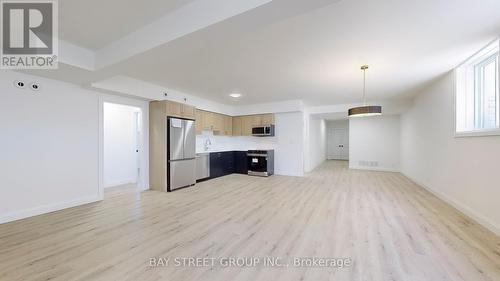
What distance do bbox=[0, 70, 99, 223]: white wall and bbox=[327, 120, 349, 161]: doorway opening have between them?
11831 millimetres

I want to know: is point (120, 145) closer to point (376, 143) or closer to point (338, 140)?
point (376, 143)

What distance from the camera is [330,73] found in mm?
4055

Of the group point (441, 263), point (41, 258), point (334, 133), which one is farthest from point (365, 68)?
point (334, 133)

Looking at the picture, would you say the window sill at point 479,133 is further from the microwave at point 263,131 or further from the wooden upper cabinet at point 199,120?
the wooden upper cabinet at point 199,120

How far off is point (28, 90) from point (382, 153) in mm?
10347

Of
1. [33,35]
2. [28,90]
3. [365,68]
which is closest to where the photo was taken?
[33,35]

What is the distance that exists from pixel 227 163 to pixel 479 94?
6.32 m

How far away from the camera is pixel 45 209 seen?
3.48 metres

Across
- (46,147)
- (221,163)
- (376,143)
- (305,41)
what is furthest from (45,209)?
(376,143)

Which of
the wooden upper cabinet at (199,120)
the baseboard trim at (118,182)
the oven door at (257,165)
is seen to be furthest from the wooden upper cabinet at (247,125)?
the baseboard trim at (118,182)

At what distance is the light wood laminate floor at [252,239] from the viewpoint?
→ 1.91m

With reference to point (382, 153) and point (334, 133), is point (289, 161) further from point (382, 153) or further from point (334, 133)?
point (334, 133)

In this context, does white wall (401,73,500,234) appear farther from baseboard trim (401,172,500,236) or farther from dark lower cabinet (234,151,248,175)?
dark lower cabinet (234,151,248,175)

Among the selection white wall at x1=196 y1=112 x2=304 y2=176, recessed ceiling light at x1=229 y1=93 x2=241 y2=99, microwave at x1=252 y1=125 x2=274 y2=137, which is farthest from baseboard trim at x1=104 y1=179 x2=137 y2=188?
microwave at x1=252 y1=125 x2=274 y2=137
